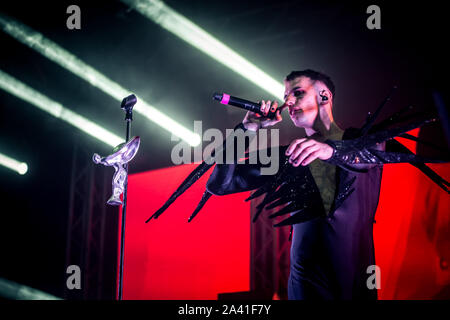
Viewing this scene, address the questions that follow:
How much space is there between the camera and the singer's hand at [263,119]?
188cm

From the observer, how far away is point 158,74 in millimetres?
5234

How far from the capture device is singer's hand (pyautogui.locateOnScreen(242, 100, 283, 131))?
74.1 inches

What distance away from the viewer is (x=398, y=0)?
3598 millimetres

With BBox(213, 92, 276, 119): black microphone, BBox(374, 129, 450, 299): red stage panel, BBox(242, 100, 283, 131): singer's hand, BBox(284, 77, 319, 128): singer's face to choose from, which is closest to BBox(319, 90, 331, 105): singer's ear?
BBox(284, 77, 319, 128): singer's face

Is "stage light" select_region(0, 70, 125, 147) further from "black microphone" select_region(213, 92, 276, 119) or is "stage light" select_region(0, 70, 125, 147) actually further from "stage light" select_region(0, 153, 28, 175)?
"black microphone" select_region(213, 92, 276, 119)

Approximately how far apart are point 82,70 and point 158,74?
1.01 m

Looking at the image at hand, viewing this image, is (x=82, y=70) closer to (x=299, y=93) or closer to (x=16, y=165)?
(x=16, y=165)

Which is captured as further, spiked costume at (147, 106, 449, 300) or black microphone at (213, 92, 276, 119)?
black microphone at (213, 92, 276, 119)

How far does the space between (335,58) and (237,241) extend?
2.32 metres

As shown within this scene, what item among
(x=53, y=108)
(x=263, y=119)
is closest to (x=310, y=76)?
(x=263, y=119)

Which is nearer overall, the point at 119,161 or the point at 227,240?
the point at 119,161

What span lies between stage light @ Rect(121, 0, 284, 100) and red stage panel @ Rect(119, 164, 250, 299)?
1331mm

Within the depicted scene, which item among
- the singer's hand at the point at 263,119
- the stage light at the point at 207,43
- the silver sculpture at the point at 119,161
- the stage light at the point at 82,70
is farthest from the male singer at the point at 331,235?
the stage light at the point at 82,70

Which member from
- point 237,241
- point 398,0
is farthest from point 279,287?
Result: point 398,0
